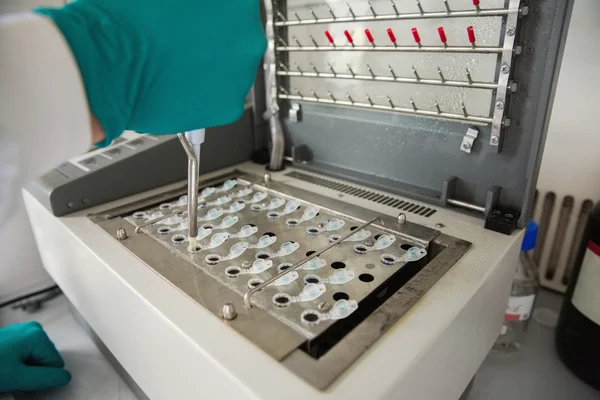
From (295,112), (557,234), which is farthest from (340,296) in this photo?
(557,234)

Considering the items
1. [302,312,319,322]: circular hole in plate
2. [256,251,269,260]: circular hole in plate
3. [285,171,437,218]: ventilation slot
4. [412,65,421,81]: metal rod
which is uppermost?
[412,65,421,81]: metal rod

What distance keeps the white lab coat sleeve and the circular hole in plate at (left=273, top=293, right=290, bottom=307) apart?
0.37 metres

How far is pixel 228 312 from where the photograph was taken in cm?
63

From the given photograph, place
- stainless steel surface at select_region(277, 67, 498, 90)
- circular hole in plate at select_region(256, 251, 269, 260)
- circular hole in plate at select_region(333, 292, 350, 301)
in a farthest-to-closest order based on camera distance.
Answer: stainless steel surface at select_region(277, 67, 498, 90), circular hole in plate at select_region(256, 251, 269, 260), circular hole in plate at select_region(333, 292, 350, 301)

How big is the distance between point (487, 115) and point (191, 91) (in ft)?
2.26

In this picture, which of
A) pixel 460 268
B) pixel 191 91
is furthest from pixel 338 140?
pixel 191 91

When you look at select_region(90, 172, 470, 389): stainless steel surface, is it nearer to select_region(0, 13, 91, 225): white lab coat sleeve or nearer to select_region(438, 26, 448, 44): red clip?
select_region(0, 13, 91, 225): white lab coat sleeve

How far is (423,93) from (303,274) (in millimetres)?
591

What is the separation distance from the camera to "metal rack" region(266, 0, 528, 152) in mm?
867

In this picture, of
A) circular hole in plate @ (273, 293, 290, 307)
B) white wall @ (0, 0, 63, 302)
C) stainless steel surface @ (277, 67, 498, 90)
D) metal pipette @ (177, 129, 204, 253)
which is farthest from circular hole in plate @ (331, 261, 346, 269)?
white wall @ (0, 0, 63, 302)

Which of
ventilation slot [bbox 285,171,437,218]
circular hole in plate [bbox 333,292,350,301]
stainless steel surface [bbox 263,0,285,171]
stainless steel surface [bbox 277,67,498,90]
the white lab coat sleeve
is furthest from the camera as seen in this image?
stainless steel surface [bbox 263,0,285,171]

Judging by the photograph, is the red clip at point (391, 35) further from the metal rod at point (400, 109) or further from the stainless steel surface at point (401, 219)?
the stainless steel surface at point (401, 219)

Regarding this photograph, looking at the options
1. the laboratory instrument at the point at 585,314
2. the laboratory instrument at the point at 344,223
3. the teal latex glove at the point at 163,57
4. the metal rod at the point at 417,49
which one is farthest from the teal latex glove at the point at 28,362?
the laboratory instrument at the point at 585,314

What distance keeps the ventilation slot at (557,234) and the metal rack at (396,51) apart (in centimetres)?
62
